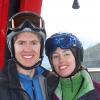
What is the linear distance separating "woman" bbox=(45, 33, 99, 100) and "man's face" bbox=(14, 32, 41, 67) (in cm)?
22

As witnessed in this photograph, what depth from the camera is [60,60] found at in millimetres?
2996

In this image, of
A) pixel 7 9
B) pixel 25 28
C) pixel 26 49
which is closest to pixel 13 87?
pixel 26 49

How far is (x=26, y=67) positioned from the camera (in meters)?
2.79

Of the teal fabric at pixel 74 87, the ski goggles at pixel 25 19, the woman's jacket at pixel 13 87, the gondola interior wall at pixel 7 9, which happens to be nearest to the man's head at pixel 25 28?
the ski goggles at pixel 25 19

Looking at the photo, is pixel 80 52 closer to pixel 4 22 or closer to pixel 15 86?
pixel 15 86

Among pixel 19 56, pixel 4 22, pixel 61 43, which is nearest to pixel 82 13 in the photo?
pixel 4 22

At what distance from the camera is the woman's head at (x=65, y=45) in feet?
9.87

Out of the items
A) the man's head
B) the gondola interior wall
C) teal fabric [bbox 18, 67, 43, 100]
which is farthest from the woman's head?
the gondola interior wall

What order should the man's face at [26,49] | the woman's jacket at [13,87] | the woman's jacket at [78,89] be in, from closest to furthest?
the woman's jacket at [13,87], the man's face at [26,49], the woman's jacket at [78,89]

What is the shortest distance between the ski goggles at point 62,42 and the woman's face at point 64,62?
34 millimetres

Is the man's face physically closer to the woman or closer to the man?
the man

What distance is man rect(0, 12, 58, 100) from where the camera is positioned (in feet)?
8.87

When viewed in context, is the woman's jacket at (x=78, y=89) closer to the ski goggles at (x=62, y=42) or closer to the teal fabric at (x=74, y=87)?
the teal fabric at (x=74, y=87)

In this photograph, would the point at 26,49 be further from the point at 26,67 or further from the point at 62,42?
the point at 62,42
